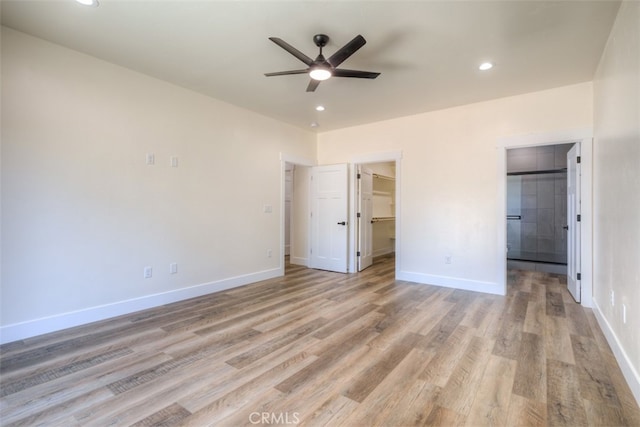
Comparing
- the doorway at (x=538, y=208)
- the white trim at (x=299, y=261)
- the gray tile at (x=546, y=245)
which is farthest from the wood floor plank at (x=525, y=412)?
the gray tile at (x=546, y=245)

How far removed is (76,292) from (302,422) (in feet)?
8.92

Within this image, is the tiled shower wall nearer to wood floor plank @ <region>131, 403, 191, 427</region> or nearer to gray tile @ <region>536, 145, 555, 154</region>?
gray tile @ <region>536, 145, 555, 154</region>

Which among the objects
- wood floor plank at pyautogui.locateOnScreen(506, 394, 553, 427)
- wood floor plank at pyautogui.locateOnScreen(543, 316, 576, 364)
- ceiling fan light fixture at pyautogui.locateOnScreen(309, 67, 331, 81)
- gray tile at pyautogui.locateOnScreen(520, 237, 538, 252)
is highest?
ceiling fan light fixture at pyautogui.locateOnScreen(309, 67, 331, 81)

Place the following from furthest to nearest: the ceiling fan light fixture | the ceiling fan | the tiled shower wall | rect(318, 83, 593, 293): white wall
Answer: the tiled shower wall, rect(318, 83, 593, 293): white wall, the ceiling fan light fixture, the ceiling fan

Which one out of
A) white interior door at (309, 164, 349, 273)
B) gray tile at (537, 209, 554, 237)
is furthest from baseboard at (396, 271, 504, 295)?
gray tile at (537, 209, 554, 237)

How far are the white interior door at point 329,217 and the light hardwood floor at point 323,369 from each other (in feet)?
6.71

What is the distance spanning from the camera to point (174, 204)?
12.0 feet

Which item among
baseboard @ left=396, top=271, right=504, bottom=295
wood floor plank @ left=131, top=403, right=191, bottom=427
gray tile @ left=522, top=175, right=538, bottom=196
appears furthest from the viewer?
gray tile @ left=522, top=175, right=538, bottom=196

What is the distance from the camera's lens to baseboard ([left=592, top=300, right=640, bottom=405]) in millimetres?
1773

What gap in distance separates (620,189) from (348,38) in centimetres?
257

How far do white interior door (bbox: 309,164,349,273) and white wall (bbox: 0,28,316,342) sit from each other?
166 cm

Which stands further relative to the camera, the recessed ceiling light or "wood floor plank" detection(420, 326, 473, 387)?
the recessed ceiling light

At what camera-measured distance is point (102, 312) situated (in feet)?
9.98

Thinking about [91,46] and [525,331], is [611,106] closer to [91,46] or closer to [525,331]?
[525,331]
